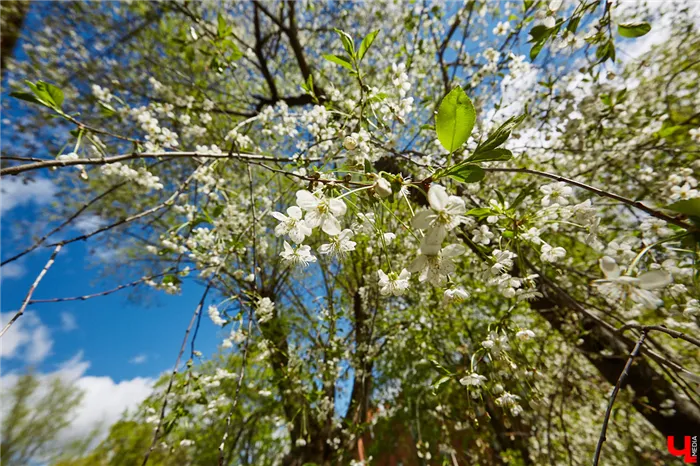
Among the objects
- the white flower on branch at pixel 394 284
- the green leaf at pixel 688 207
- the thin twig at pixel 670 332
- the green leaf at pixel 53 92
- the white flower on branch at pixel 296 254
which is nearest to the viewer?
the green leaf at pixel 688 207

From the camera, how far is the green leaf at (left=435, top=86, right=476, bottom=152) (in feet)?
2.22

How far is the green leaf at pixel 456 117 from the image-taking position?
677 millimetres

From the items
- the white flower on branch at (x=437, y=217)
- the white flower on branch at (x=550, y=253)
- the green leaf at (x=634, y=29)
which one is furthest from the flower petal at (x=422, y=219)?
the green leaf at (x=634, y=29)

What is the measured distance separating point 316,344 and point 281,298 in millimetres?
1930

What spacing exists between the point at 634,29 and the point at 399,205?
1408 millimetres

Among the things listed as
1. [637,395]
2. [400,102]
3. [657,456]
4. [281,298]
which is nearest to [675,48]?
[637,395]

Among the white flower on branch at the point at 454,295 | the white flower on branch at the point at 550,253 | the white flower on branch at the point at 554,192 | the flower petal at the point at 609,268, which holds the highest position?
the white flower on branch at the point at 554,192

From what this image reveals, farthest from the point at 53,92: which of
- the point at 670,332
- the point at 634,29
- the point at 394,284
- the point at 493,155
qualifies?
the point at 634,29

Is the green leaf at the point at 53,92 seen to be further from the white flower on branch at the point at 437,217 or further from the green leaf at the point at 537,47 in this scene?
the green leaf at the point at 537,47

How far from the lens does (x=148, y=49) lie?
492cm

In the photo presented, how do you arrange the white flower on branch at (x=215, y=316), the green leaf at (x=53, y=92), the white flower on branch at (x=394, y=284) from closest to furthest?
the white flower on branch at (x=394, y=284) → the green leaf at (x=53, y=92) → the white flower on branch at (x=215, y=316)

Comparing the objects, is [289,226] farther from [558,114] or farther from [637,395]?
[637,395]

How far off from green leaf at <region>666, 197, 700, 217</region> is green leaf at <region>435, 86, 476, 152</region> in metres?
0.45

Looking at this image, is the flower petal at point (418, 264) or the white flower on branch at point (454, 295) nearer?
the flower petal at point (418, 264)
